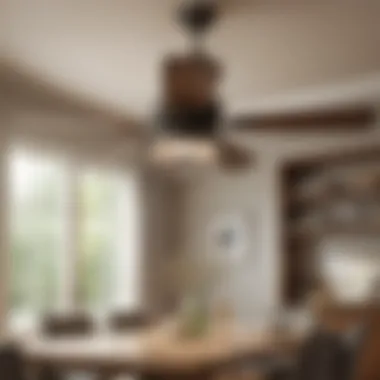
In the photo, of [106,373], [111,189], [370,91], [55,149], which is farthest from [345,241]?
[106,373]

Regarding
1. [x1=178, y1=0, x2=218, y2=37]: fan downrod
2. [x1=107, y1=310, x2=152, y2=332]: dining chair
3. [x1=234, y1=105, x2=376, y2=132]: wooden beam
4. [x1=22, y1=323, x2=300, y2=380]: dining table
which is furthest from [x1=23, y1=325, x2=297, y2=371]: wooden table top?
[x1=178, y1=0, x2=218, y2=37]: fan downrod

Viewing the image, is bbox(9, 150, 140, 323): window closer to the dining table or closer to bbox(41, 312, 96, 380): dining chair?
bbox(41, 312, 96, 380): dining chair

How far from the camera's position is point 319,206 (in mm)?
6945

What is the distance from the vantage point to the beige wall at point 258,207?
694 centimetres

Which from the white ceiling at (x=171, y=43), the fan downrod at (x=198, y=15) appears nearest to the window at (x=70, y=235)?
the white ceiling at (x=171, y=43)

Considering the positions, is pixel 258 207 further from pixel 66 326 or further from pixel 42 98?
pixel 66 326

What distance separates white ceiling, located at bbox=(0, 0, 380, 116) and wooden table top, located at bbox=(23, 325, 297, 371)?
66.5 inches

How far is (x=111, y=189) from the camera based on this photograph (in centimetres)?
669

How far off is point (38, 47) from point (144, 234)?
9.01 feet

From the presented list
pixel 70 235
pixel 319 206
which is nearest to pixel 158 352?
pixel 70 235

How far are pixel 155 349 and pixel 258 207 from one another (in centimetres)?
344

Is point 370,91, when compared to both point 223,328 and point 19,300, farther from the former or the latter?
point 19,300

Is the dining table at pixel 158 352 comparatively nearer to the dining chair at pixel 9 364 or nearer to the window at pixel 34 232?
the dining chair at pixel 9 364

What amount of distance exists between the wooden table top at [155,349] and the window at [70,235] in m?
1.02
